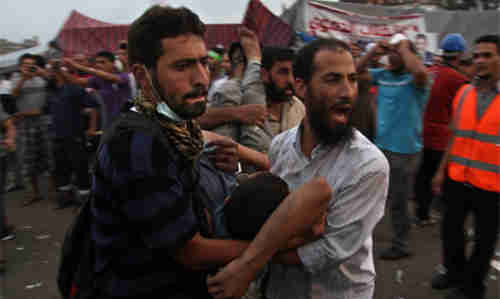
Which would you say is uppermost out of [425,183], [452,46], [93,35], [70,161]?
[93,35]

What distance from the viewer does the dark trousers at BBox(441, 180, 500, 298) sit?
3.28 m

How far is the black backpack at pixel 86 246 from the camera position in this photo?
1266mm

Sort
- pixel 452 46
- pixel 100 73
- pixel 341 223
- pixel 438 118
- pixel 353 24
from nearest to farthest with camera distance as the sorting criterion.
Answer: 1. pixel 341 223
2. pixel 438 118
3. pixel 452 46
4. pixel 100 73
5. pixel 353 24

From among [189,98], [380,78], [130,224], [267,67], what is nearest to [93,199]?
[130,224]

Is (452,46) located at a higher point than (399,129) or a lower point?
higher

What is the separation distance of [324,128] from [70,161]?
5.70m

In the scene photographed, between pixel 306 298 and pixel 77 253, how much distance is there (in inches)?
34.2

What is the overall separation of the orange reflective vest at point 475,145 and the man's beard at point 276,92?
5.43 feet

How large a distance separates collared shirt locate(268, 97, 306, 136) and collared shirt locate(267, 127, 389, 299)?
1.04 metres

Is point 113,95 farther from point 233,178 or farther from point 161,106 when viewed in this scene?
point 161,106

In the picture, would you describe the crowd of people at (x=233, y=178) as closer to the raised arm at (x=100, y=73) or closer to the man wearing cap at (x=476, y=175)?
the man wearing cap at (x=476, y=175)

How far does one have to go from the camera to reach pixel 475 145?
11.2 feet

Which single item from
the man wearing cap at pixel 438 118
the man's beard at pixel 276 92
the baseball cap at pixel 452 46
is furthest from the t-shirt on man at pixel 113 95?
the baseball cap at pixel 452 46

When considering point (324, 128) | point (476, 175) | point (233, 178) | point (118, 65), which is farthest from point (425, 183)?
point (118, 65)
